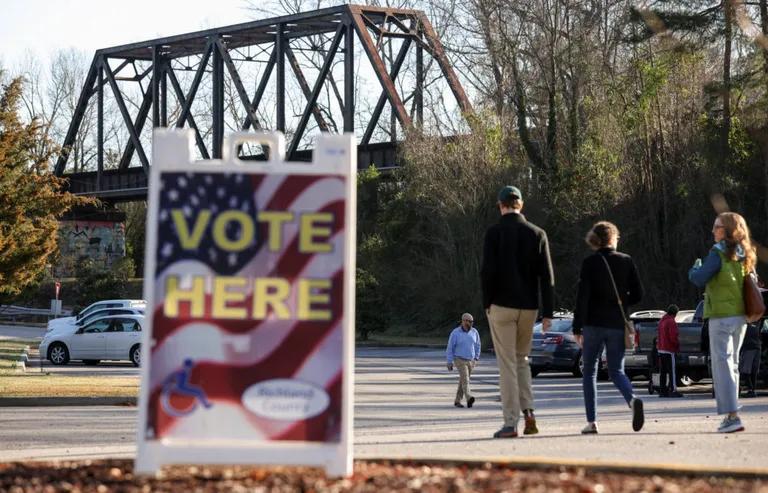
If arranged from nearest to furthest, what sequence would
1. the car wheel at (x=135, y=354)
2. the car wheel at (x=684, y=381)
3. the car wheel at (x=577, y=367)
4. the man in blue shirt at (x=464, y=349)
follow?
1. the man in blue shirt at (x=464, y=349)
2. the car wheel at (x=684, y=381)
3. the car wheel at (x=577, y=367)
4. the car wheel at (x=135, y=354)

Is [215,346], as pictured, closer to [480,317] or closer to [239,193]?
[239,193]

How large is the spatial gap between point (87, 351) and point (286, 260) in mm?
30754

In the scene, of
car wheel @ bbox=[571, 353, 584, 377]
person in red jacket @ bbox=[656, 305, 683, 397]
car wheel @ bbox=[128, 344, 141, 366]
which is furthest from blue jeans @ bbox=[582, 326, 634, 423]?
car wheel @ bbox=[128, 344, 141, 366]

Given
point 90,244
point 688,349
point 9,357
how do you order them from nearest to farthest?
point 688,349 → point 9,357 → point 90,244

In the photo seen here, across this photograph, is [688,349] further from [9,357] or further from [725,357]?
[9,357]

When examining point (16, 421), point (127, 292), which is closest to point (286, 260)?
point (16, 421)

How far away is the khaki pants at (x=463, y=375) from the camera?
20062 mm

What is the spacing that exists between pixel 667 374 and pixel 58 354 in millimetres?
19723

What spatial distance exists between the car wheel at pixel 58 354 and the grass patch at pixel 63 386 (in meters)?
8.44

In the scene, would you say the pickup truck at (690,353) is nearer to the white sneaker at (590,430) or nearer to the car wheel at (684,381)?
the car wheel at (684,381)

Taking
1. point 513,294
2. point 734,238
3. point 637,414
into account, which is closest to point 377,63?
point 734,238

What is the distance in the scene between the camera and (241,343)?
24.7ft

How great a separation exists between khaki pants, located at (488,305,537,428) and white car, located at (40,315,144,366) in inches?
1035

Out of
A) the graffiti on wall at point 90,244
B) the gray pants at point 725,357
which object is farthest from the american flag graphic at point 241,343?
the graffiti on wall at point 90,244
